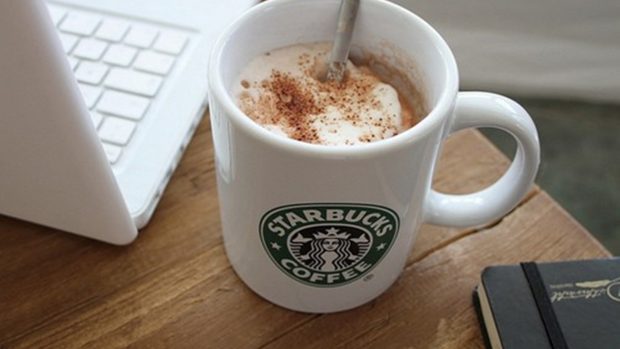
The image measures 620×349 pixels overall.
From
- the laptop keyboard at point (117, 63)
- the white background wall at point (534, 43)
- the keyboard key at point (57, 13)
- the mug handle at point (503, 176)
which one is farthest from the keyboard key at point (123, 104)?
the white background wall at point (534, 43)

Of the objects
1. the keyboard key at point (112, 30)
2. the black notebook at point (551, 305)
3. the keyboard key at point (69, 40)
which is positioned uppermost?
the keyboard key at point (112, 30)

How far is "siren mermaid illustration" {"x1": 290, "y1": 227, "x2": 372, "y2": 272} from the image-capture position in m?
0.42

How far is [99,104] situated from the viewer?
57 cm

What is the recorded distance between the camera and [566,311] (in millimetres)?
473

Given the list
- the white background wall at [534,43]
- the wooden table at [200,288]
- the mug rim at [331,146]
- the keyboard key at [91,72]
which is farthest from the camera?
the white background wall at [534,43]

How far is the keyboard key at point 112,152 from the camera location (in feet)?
1.79

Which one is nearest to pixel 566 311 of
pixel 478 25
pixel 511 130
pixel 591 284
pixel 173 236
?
pixel 591 284

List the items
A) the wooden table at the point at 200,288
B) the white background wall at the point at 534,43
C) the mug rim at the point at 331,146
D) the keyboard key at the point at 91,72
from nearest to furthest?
Answer: the mug rim at the point at 331,146
the wooden table at the point at 200,288
the keyboard key at the point at 91,72
the white background wall at the point at 534,43

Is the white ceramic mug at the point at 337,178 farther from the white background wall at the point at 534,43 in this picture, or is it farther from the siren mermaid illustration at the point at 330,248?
the white background wall at the point at 534,43

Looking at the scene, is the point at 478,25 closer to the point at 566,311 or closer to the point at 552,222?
the point at 552,222

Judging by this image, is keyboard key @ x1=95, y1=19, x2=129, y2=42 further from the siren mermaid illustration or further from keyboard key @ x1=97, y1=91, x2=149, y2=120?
the siren mermaid illustration

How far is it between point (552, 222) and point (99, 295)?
1.21 ft

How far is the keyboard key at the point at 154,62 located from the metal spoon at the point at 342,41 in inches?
7.7

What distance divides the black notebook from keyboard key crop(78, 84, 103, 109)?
348 millimetres
